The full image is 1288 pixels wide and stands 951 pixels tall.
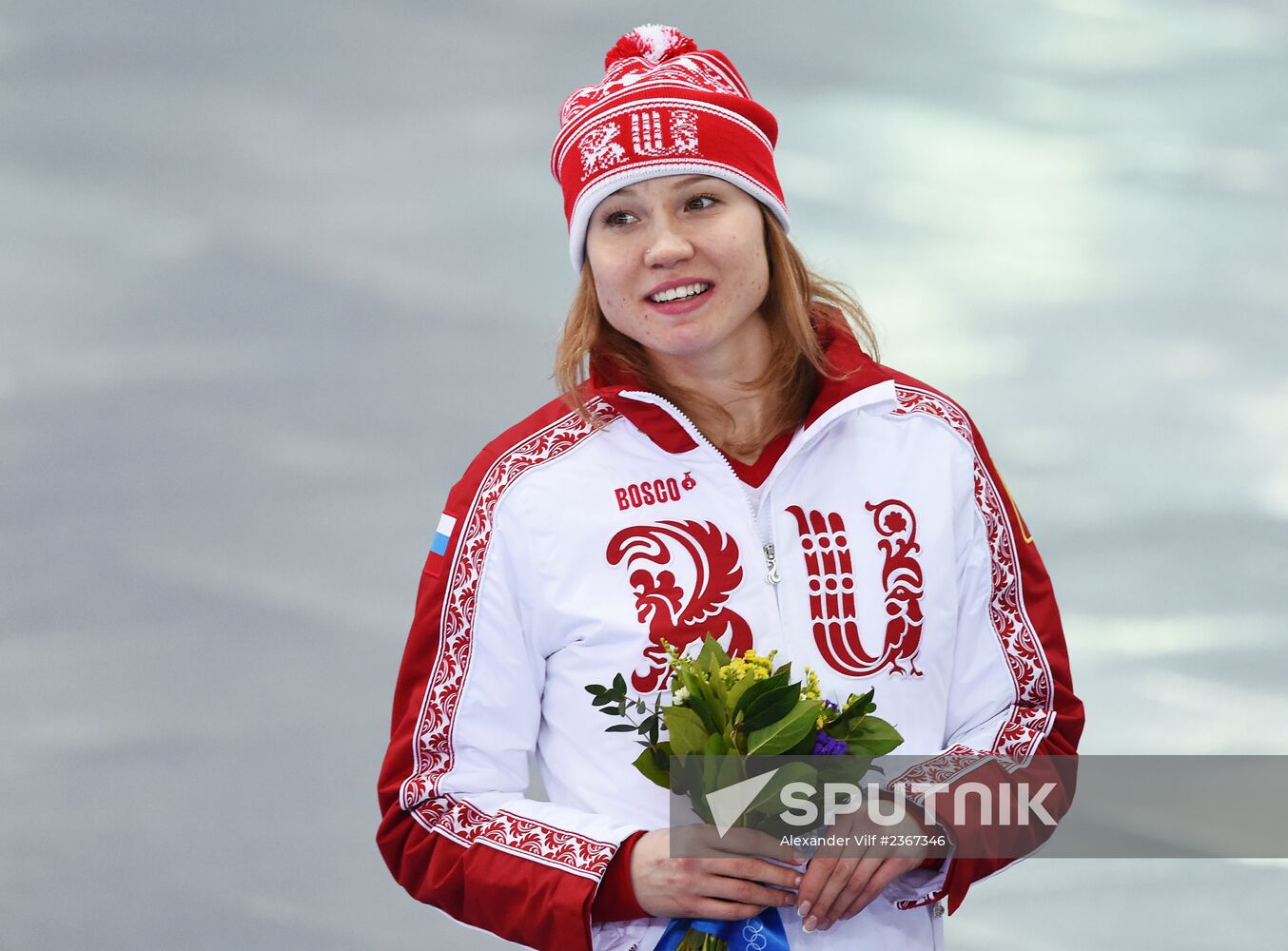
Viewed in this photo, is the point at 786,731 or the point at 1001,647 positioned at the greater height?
the point at 1001,647

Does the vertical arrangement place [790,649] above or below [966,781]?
above

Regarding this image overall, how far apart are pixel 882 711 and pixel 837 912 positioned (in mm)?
335

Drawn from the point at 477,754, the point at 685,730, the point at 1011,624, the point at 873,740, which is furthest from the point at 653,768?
the point at 1011,624

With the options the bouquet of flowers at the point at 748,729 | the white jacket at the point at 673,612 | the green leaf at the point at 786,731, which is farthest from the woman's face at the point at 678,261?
the green leaf at the point at 786,731

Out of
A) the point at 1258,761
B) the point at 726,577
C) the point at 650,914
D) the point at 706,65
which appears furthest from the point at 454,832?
the point at 1258,761

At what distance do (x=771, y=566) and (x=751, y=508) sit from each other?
4.3 inches

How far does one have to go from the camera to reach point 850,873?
243cm

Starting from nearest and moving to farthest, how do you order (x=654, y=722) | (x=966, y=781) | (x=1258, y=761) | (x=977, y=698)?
(x=654, y=722), (x=966, y=781), (x=977, y=698), (x=1258, y=761)

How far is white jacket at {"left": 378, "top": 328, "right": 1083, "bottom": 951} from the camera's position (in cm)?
262

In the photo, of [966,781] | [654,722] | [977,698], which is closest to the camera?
[654,722]

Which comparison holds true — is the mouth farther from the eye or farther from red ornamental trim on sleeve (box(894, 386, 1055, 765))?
red ornamental trim on sleeve (box(894, 386, 1055, 765))

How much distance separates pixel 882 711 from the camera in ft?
8.61

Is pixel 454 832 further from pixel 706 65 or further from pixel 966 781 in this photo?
pixel 706 65

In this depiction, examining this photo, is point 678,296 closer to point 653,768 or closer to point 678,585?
point 678,585
